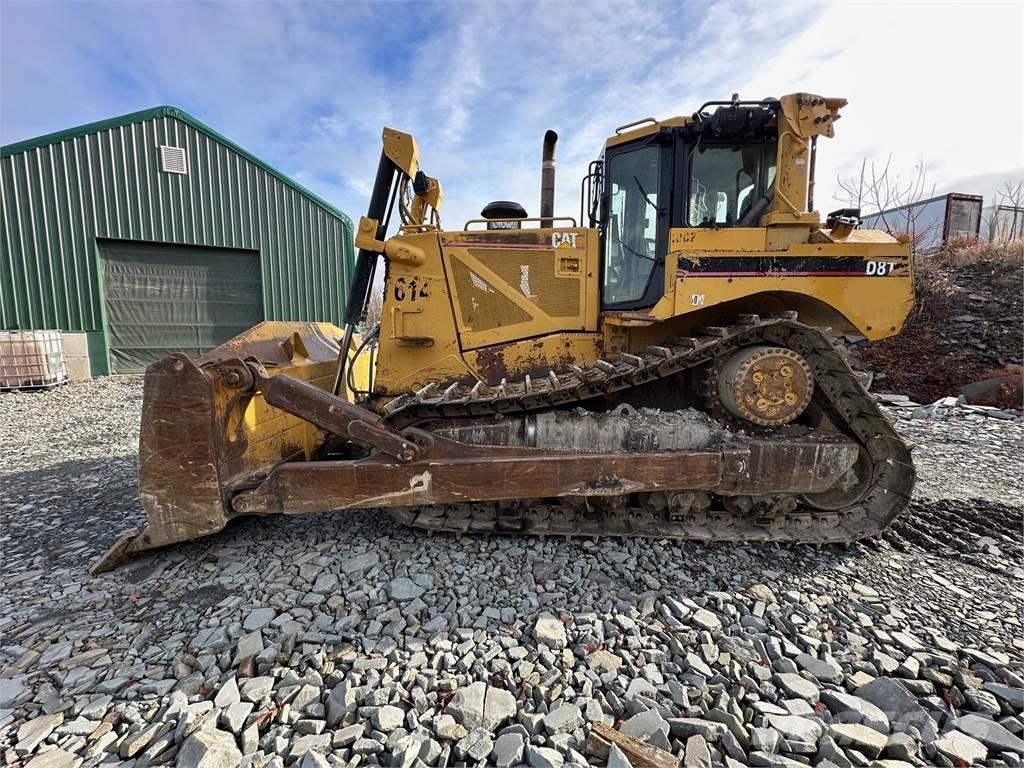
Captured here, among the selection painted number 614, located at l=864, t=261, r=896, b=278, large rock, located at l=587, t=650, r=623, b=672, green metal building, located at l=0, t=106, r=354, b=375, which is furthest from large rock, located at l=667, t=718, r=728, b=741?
green metal building, located at l=0, t=106, r=354, b=375

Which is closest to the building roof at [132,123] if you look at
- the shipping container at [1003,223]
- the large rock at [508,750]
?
the large rock at [508,750]

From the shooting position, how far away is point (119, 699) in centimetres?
223

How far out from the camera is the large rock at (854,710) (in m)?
2.09

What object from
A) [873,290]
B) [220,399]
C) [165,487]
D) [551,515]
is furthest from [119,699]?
[873,290]

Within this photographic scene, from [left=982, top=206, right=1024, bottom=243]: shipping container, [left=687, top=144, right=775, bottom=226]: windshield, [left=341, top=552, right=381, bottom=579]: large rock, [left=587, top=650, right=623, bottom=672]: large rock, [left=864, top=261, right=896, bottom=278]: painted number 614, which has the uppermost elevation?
[left=982, top=206, right=1024, bottom=243]: shipping container

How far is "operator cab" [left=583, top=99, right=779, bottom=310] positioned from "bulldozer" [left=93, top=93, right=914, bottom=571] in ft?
0.05

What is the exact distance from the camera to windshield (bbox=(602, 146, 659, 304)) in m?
3.79

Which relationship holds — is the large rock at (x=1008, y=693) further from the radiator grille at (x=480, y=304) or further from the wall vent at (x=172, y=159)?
the wall vent at (x=172, y=159)

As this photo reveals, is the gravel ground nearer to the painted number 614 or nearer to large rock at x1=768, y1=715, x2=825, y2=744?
large rock at x1=768, y1=715, x2=825, y2=744

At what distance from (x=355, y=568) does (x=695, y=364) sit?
263 cm

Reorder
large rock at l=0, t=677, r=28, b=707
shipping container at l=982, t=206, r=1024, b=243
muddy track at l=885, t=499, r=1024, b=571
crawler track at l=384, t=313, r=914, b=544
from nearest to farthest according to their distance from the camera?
large rock at l=0, t=677, r=28, b=707, crawler track at l=384, t=313, r=914, b=544, muddy track at l=885, t=499, r=1024, b=571, shipping container at l=982, t=206, r=1024, b=243

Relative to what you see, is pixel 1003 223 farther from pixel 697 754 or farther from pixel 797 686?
pixel 697 754

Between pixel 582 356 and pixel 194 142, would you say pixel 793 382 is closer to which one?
pixel 582 356

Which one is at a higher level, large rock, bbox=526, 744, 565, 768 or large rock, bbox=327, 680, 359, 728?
large rock, bbox=327, 680, 359, 728
